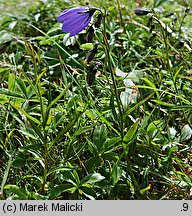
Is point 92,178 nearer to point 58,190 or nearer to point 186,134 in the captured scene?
point 58,190

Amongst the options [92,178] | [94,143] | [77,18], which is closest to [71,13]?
[77,18]

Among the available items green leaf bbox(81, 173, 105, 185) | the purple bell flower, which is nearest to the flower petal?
the purple bell flower

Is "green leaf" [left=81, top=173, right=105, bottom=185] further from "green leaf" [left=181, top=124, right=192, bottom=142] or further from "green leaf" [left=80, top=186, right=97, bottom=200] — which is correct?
"green leaf" [left=181, top=124, right=192, bottom=142]

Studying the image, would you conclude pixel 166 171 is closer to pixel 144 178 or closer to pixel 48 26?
pixel 144 178

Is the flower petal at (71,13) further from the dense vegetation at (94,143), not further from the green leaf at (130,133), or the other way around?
the green leaf at (130,133)
